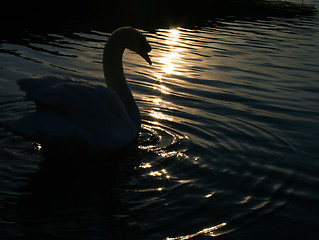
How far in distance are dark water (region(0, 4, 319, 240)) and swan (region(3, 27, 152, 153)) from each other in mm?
445

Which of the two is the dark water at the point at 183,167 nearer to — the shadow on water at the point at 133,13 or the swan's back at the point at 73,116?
the swan's back at the point at 73,116

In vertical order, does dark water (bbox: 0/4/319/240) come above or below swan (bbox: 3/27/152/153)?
below

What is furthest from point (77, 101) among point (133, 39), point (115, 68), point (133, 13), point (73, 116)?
point (133, 13)

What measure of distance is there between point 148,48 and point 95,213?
133 inches

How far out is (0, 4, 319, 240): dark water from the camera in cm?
451

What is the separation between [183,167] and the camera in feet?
19.4

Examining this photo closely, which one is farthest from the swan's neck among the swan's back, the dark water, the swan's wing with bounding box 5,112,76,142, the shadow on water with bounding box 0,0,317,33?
the shadow on water with bounding box 0,0,317,33

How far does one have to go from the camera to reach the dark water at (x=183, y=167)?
4.51 m

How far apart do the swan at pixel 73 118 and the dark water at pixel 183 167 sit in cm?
44

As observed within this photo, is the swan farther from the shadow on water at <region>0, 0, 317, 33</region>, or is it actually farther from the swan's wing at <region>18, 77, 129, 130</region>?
the shadow on water at <region>0, 0, 317, 33</region>

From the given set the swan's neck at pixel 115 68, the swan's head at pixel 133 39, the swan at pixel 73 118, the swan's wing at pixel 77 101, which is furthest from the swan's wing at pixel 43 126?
the swan's head at pixel 133 39

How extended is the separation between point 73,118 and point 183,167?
1.57m

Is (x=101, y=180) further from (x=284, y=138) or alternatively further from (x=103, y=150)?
(x=284, y=138)

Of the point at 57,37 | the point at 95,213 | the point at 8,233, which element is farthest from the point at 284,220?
the point at 57,37
